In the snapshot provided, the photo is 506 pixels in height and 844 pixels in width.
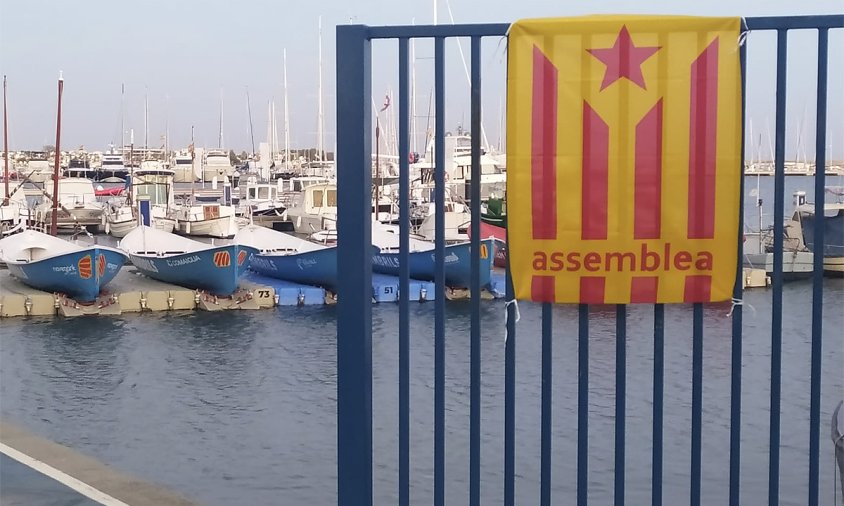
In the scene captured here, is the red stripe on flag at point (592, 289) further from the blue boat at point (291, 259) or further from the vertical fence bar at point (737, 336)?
the blue boat at point (291, 259)

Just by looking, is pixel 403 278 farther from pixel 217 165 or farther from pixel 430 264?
pixel 217 165

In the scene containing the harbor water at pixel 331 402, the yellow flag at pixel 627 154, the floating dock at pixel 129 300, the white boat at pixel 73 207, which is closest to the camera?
the yellow flag at pixel 627 154

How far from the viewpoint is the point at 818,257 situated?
136 inches

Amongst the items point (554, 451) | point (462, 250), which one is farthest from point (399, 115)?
point (462, 250)

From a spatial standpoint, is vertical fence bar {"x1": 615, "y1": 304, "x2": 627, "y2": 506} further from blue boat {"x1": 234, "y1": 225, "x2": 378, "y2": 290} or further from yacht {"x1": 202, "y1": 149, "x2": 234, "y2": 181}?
yacht {"x1": 202, "y1": 149, "x2": 234, "y2": 181}

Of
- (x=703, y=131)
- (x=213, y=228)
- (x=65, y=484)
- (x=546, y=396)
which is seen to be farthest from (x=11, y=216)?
(x=703, y=131)

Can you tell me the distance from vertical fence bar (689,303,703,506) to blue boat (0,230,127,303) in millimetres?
22528

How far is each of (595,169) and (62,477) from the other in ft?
15.6

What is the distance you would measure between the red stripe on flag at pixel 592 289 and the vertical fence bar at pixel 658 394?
21 cm

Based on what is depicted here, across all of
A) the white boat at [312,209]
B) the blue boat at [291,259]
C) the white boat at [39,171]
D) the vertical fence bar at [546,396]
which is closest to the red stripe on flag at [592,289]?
the vertical fence bar at [546,396]

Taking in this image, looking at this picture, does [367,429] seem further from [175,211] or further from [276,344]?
[175,211]

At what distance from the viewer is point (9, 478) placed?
6773 mm

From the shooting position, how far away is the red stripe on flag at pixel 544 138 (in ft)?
11.0

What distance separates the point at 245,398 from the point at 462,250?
29.5 feet
